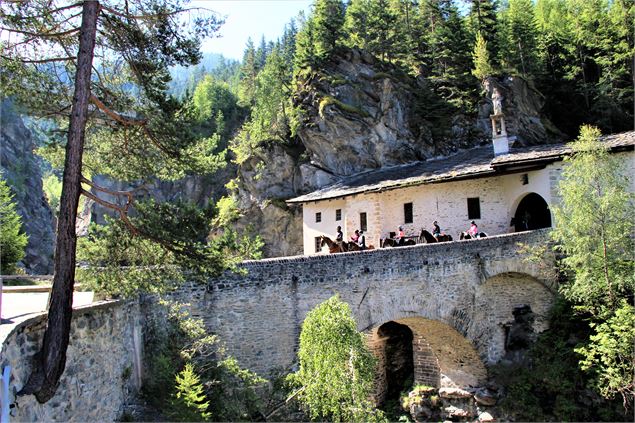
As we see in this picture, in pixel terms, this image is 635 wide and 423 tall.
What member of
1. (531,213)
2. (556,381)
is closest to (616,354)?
(556,381)

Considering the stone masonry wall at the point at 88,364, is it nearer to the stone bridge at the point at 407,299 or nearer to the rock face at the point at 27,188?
the stone bridge at the point at 407,299

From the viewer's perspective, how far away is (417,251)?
1520 centimetres

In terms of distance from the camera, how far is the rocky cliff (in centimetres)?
2947

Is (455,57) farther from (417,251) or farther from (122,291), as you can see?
(122,291)

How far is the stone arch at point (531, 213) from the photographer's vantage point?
2083cm

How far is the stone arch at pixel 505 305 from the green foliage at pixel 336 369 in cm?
893

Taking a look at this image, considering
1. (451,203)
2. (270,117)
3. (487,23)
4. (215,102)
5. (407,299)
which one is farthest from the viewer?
(215,102)

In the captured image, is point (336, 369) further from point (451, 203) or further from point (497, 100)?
point (497, 100)

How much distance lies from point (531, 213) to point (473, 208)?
2.52 metres

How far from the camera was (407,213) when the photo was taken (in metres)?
23.4

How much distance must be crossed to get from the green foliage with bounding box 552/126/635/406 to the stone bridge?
210cm

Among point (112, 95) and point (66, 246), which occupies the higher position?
point (112, 95)

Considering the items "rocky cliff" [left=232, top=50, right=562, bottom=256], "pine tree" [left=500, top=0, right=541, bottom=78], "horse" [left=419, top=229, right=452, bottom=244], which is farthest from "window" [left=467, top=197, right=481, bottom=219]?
"pine tree" [left=500, top=0, right=541, bottom=78]

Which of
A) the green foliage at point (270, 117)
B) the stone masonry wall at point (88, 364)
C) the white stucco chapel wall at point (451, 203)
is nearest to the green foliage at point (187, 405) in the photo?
the stone masonry wall at point (88, 364)
